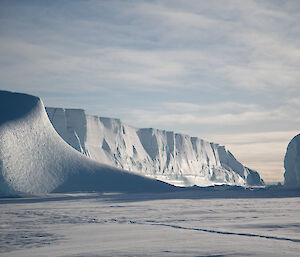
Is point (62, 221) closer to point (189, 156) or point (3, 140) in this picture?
point (3, 140)

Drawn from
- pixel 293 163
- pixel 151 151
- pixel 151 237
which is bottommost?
pixel 151 237

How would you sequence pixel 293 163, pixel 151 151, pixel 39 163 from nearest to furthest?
pixel 39 163, pixel 293 163, pixel 151 151

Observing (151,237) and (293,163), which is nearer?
(151,237)

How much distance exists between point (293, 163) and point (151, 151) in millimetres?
28493

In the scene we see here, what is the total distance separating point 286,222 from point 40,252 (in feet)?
25.1

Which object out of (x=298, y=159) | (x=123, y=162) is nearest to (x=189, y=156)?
(x=123, y=162)

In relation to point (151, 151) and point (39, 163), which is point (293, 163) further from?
point (151, 151)

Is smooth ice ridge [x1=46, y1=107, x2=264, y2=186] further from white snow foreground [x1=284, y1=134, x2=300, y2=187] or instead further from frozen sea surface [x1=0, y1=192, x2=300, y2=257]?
frozen sea surface [x1=0, y1=192, x2=300, y2=257]

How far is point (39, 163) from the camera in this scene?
3738 cm

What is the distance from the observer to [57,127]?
54.8m

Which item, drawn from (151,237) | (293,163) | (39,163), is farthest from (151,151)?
(151,237)

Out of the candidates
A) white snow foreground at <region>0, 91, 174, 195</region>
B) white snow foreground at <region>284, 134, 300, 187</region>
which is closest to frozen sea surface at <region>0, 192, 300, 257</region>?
white snow foreground at <region>0, 91, 174, 195</region>

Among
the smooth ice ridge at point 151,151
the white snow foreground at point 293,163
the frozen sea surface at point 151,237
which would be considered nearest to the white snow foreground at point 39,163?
the smooth ice ridge at point 151,151

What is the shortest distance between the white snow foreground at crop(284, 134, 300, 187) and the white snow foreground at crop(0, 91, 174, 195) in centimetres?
1536
